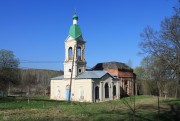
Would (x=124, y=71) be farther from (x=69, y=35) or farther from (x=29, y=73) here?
(x=29, y=73)

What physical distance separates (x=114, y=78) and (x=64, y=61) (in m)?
9.33

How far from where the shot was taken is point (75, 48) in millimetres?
44094

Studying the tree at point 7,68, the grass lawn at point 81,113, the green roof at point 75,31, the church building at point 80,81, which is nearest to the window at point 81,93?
the church building at point 80,81

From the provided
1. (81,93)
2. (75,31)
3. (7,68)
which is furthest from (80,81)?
(7,68)

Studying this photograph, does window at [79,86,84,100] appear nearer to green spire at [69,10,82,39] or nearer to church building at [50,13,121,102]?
church building at [50,13,121,102]

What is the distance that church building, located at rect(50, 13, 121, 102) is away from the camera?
4116 centimetres

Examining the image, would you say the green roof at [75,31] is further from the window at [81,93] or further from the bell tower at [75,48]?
the window at [81,93]

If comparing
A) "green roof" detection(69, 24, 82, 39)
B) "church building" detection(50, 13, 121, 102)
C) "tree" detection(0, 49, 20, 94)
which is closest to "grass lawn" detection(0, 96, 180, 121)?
"church building" detection(50, 13, 121, 102)

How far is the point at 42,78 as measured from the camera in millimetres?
84562

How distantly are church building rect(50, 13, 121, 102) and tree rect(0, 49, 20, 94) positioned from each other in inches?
423

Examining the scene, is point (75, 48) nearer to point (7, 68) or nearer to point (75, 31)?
point (75, 31)

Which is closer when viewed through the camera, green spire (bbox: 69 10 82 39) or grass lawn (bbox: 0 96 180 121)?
grass lawn (bbox: 0 96 180 121)

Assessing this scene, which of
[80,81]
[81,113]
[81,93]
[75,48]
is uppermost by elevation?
[75,48]

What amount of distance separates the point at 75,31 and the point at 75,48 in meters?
3.13
